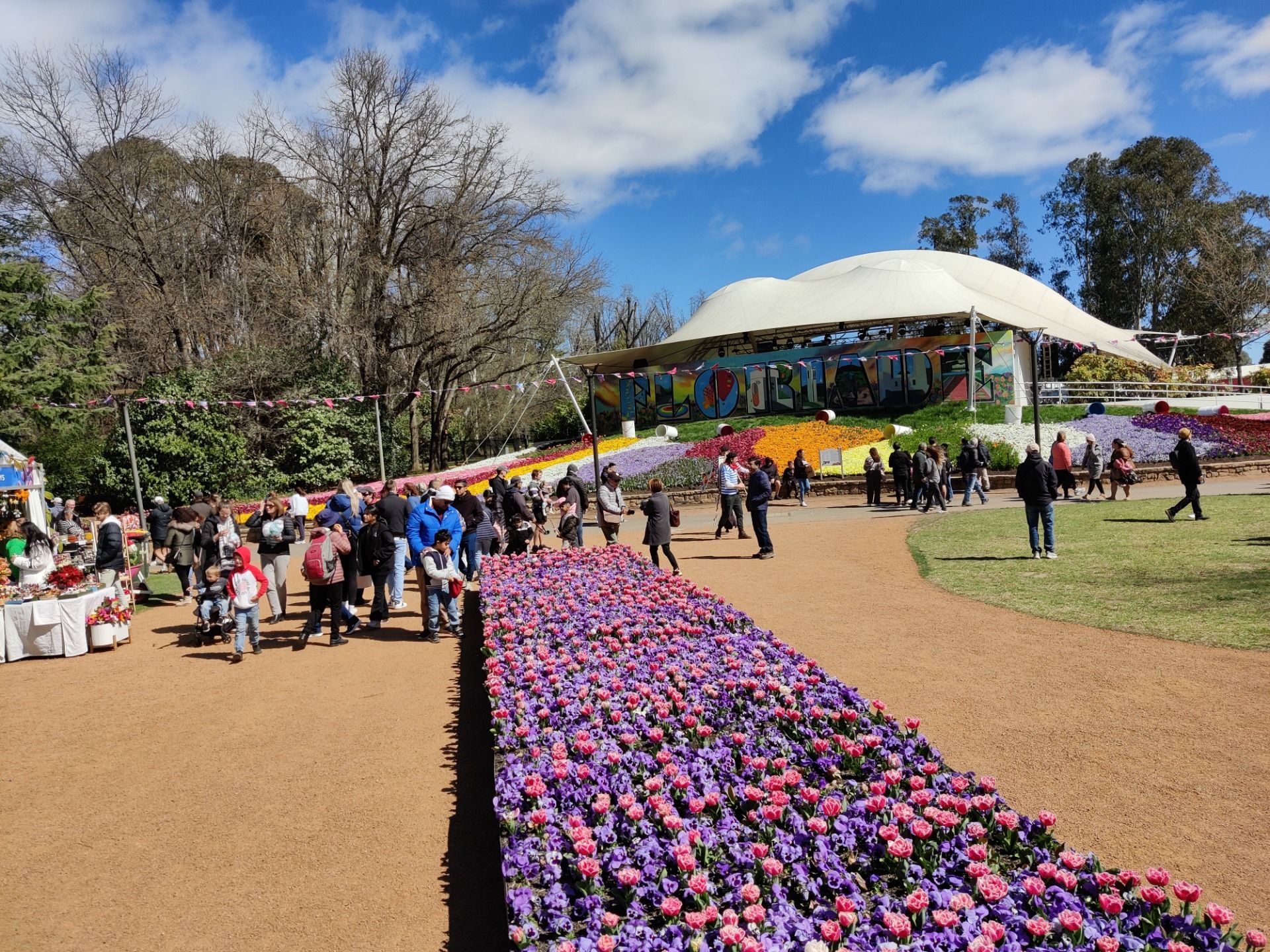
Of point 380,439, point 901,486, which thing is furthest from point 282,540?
point 380,439

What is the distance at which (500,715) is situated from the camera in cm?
535

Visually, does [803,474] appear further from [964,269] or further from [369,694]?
[964,269]

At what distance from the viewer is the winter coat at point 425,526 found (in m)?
10.1

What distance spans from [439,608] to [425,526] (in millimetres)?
1018

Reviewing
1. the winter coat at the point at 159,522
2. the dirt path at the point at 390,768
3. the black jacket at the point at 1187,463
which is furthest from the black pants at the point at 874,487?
the winter coat at the point at 159,522

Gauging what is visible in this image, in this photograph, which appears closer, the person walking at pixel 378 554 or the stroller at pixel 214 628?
the person walking at pixel 378 554

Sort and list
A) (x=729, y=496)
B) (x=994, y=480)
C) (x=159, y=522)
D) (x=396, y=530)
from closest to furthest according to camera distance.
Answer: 1. (x=396, y=530)
2. (x=159, y=522)
3. (x=729, y=496)
4. (x=994, y=480)

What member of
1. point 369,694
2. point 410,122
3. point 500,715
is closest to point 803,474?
point 369,694

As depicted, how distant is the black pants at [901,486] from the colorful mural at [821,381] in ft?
34.9

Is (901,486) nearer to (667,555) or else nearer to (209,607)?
(667,555)

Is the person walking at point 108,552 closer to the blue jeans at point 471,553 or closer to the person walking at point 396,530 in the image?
the person walking at point 396,530

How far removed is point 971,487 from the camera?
1955 cm

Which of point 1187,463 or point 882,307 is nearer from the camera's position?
point 1187,463

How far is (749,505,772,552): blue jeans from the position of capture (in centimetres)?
1352
